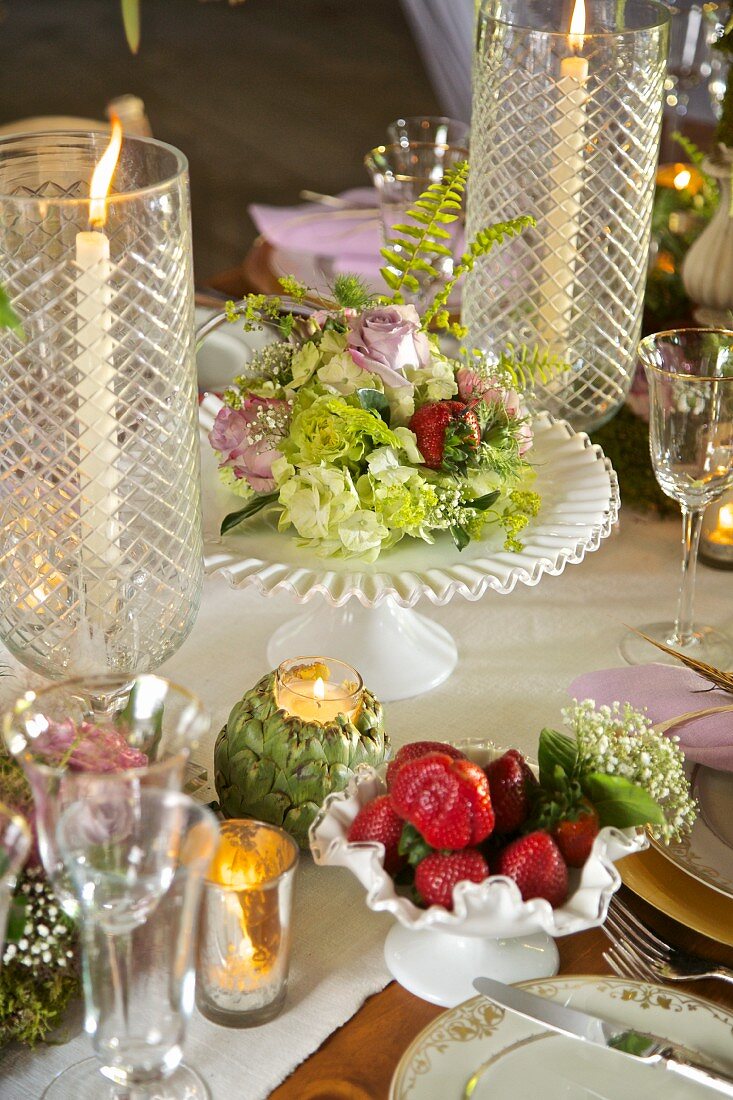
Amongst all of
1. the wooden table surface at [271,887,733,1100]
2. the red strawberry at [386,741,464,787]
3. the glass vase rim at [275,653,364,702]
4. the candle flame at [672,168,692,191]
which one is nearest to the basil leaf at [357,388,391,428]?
the glass vase rim at [275,653,364,702]

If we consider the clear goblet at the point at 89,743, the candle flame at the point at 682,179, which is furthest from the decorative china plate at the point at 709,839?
the candle flame at the point at 682,179

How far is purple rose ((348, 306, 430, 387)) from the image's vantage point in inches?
41.3

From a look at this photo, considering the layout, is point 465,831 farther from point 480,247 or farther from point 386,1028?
point 480,247

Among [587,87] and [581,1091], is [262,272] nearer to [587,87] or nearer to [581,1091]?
[587,87]

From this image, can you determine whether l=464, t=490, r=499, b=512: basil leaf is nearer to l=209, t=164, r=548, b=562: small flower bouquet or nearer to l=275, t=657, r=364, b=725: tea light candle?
l=209, t=164, r=548, b=562: small flower bouquet

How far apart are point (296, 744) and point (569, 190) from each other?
69 cm

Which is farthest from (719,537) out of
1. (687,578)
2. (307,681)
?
(307,681)

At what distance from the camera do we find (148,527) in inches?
34.8

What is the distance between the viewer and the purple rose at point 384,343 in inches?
41.3

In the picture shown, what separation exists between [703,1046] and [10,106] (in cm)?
531

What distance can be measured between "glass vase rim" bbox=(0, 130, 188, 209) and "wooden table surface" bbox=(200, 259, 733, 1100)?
1.73 feet

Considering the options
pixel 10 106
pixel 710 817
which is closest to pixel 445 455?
pixel 710 817

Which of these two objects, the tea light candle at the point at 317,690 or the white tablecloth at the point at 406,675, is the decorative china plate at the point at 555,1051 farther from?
the tea light candle at the point at 317,690

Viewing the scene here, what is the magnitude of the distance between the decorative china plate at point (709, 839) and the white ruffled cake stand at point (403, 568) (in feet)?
0.65
